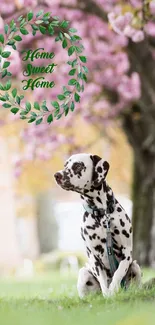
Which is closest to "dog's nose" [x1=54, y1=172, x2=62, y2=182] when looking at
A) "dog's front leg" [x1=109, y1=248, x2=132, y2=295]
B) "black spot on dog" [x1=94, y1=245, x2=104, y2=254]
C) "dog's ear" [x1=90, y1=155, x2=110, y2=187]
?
"dog's ear" [x1=90, y1=155, x2=110, y2=187]

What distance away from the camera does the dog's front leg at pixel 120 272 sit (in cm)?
495

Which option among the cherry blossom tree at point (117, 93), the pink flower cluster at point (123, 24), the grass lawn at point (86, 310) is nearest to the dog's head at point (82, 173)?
the grass lawn at point (86, 310)

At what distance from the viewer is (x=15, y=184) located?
22.0 meters

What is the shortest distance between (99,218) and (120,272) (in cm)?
39

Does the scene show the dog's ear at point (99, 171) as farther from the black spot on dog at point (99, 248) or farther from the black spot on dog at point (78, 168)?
the black spot on dog at point (99, 248)

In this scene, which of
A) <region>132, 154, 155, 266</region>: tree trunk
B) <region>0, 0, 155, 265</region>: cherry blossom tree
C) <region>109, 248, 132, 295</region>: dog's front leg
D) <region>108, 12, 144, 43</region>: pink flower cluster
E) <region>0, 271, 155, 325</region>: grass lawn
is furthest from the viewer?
<region>132, 154, 155, 266</region>: tree trunk

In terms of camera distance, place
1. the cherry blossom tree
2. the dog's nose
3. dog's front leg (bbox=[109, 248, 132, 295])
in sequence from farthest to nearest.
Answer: the cherry blossom tree
dog's front leg (bbox=[109, 248, 132, 295])
the dog's nose

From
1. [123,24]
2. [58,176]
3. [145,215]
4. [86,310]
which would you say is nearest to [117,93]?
[145,215]

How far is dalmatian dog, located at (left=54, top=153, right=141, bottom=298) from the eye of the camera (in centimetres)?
489

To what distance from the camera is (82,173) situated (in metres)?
4.88

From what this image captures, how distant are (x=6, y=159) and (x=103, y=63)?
9.26 m

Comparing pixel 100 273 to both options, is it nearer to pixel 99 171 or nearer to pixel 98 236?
pixel 98 236

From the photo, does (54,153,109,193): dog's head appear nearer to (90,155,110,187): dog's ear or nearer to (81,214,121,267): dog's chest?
(90,155,110,187): dog's ear

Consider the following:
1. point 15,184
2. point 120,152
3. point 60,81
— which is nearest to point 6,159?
point 15,184
